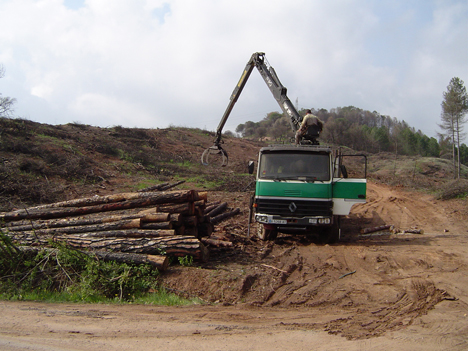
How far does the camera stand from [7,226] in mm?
8266

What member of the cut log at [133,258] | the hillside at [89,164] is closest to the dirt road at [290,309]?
the cut log at [133,258]

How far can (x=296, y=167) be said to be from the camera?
953 centimetres

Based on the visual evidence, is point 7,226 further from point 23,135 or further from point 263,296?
point 23,135

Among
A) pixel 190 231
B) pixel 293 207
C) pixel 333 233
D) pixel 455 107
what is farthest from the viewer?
pixel 455 107

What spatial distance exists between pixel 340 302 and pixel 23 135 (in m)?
20.2

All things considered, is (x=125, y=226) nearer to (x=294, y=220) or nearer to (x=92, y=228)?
(x=92, y=228)

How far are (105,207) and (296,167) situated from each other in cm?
501

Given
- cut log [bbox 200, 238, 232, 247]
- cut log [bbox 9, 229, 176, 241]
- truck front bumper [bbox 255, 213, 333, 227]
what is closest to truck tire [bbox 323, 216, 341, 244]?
truck front bumper [bbox 255, 213, 333, 227]

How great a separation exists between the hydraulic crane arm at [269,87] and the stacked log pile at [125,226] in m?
3.88

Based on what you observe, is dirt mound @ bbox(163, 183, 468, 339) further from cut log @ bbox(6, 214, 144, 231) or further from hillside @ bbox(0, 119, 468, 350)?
cut log @ bbox(6, 214, 144, 231)

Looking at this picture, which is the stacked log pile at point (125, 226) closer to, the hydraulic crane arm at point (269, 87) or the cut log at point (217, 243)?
the cut log at point (217, 243)

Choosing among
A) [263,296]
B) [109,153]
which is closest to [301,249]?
[263,296]

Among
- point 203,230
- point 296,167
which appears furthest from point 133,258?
point 296,167

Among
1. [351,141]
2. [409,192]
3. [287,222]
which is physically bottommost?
[287,222]
